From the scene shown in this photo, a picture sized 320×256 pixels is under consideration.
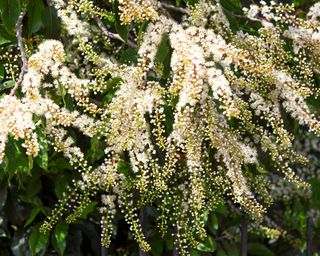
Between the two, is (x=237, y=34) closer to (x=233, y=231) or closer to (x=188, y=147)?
(x=188, y=147)

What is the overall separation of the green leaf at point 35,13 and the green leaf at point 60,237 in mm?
899

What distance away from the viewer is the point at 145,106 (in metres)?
2.06

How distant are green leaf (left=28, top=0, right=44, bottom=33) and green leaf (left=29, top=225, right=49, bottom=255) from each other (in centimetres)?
92

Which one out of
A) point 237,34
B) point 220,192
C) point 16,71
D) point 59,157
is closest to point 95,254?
point 59,157

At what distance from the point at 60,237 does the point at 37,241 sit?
0.09 meters

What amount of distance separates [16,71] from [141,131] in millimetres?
612

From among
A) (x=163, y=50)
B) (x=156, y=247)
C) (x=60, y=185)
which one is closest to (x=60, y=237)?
(x=60, y=185)

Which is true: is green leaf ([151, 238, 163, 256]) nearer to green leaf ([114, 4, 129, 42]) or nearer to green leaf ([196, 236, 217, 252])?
green leaf ([196, 236, 217, 252])

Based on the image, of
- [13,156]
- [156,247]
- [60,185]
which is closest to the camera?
[13,156]

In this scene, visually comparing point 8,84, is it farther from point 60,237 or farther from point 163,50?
point 60,237

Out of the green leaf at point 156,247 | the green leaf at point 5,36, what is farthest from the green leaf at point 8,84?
the green leaf at point 156,247

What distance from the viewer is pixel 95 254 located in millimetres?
3375

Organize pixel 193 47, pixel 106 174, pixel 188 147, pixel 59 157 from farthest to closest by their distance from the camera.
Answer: pixel 59 157 → pixel 106 174 → pixel 188 147 → pixel 193 47

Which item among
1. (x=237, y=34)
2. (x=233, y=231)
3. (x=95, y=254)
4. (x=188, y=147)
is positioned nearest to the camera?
(x=188, y=147)
